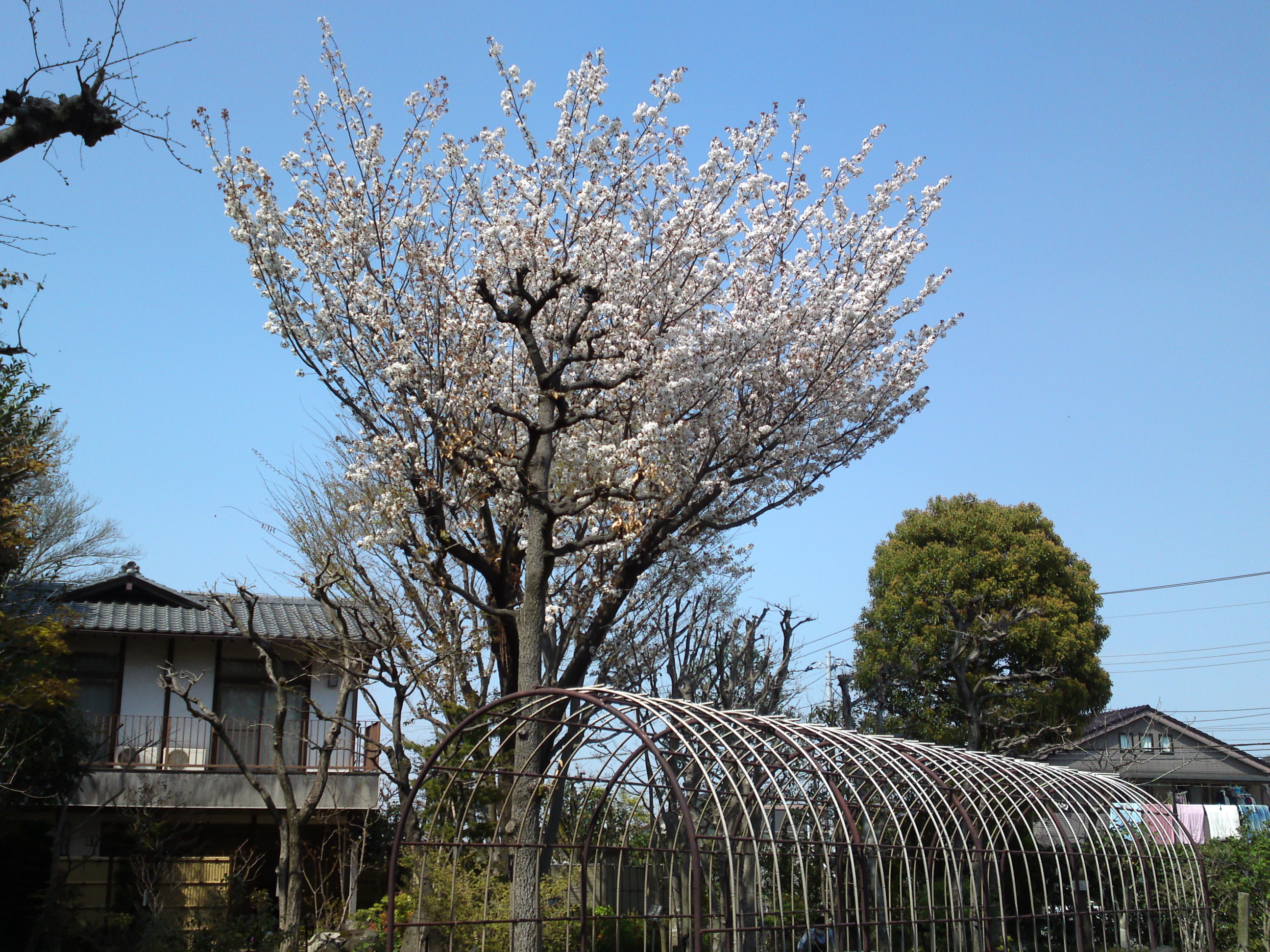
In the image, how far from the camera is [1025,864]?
340 inches

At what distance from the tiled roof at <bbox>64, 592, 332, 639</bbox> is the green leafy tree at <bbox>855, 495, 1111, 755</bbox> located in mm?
8746

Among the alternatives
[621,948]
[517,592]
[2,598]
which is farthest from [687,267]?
[2,598]

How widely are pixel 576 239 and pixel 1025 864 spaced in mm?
7293

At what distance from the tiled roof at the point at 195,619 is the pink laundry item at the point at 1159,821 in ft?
34.3

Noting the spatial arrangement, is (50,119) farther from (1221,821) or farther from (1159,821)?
(1221,821)

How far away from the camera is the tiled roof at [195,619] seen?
14023 mm

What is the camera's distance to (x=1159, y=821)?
10.0 meters

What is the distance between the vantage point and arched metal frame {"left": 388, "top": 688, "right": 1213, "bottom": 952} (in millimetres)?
6645

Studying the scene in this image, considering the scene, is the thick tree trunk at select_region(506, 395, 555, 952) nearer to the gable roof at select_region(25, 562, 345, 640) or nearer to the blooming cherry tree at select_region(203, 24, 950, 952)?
the blooming cherry tree at select_region(203, 24, 950, 952)

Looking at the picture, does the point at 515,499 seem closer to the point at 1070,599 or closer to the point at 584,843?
the point at 584,843

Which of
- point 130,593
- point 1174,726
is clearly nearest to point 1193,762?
point 1174,726

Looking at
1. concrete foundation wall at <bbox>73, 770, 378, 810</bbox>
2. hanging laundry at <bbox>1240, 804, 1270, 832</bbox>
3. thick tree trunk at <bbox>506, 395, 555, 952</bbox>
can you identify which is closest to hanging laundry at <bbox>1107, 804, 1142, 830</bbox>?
hanging laundry at <bbox>1240, 804, 1270, 832</bbox>

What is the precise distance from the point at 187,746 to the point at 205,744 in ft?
0.79

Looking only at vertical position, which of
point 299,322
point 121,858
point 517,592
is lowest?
point 121,858
